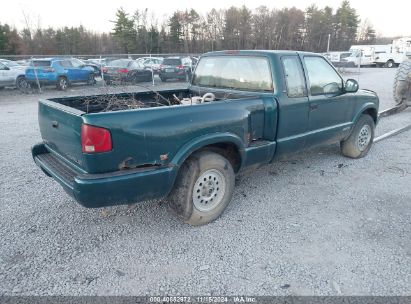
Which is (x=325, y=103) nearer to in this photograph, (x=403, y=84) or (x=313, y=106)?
(x=313, y=106)

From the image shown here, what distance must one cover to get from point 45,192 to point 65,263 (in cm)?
171

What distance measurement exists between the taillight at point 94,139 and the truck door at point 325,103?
2.84 meters

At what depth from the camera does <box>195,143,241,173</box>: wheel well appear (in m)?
3.57

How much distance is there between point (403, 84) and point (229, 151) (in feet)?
30.0

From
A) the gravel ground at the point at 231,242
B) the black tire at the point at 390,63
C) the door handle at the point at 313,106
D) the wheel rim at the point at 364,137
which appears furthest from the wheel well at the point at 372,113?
the black tire at the point at 390,63

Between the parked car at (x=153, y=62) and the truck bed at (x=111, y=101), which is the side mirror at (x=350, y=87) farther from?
the parked car at (x=153, y=62)

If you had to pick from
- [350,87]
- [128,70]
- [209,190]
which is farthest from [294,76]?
[128,70]

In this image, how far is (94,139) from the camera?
2.65 m

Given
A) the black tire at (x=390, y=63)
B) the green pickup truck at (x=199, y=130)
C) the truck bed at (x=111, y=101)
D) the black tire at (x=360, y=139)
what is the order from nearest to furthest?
the green pickup truck at (x=199, y=130) → the truck bed at (x=111, y=101) → the black tire at (x=360, y=139) → the black tire at (x=390, y=63)

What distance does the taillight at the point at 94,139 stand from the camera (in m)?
2.64

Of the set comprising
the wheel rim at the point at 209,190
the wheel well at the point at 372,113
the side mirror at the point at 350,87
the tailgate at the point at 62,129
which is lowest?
the wheel rim at the point at 209,190

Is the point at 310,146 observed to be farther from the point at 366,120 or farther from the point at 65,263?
the point at 65,263

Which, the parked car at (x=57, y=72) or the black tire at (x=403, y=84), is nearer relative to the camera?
the black tire at (x=403, y=84)

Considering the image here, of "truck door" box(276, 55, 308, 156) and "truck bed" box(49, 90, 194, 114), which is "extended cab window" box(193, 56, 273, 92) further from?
"truck bed" box(49, 90, 194, 114)
